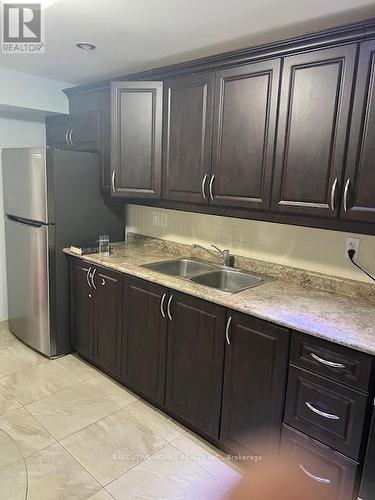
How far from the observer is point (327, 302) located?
1893 mm

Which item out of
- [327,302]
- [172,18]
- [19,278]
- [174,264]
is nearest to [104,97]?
[172,18]

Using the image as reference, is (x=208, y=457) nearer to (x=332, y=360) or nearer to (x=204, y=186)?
(x=332, y=360)

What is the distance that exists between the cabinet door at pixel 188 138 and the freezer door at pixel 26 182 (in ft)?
3.13

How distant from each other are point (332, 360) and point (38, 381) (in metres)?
2.12

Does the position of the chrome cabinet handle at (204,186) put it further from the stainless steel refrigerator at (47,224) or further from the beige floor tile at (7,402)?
the beige floor tile at (7,402)

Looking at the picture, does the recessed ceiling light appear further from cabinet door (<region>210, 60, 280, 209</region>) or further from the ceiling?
cabinet door (<region>210, 60, 280, 209</region>)

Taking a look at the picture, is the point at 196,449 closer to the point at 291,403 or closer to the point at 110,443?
the point at 110,443

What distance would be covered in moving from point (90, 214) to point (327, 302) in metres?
1.95

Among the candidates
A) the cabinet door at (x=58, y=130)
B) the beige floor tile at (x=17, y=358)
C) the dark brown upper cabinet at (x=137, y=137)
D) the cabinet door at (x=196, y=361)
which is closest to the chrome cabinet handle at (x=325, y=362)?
the cabinet door at (x=196, y=361)

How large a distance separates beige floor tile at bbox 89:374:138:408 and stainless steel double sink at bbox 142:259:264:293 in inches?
35.7

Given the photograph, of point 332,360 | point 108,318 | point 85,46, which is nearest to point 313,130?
point 332,360

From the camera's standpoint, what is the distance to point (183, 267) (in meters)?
2.72

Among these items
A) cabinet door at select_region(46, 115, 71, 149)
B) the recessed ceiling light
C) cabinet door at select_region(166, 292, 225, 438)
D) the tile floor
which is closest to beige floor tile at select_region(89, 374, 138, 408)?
the tile floor

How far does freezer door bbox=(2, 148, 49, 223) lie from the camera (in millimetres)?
2672
